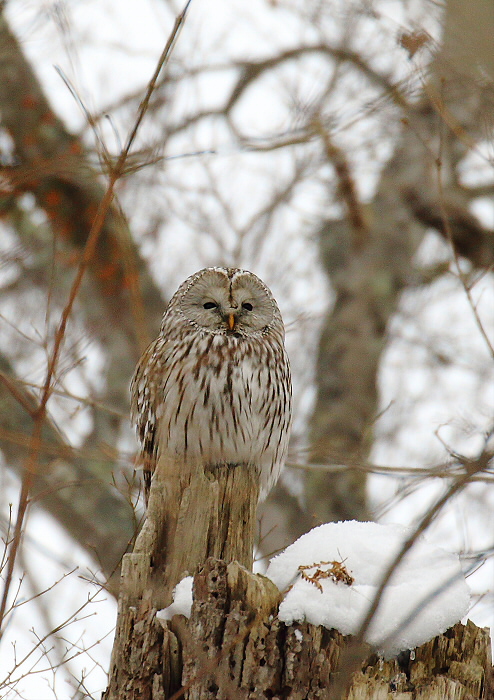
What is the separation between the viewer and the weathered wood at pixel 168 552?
252 cm

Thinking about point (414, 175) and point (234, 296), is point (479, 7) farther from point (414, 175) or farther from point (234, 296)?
point (414, 175)

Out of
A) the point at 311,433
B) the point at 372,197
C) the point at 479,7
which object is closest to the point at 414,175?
the point at 372,197

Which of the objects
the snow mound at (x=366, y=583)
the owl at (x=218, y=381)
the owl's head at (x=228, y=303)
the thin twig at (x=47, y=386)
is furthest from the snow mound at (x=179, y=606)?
the owl's head at (x=228, y=303)

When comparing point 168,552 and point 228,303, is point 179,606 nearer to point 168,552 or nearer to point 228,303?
point 168,552

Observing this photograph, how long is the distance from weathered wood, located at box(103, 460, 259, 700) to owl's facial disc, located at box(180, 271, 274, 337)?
1087mm

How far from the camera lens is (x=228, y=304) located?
4445 millimetres

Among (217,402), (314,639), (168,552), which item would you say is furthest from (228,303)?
(314,639)

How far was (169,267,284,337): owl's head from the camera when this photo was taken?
14.5 feet

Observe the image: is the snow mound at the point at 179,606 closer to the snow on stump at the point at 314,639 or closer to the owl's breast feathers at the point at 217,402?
the snow on stump at the point at 314,639

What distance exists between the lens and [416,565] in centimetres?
278

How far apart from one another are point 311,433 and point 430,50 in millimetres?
5793

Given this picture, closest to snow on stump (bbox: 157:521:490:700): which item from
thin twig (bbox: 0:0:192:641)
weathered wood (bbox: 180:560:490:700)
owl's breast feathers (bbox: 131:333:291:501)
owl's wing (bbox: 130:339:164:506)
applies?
weathered wood (bbox: 180:560:490:700)

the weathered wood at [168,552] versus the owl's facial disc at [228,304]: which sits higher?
the owl's facial disc at [228,304]

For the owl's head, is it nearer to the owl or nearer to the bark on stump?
the owl
